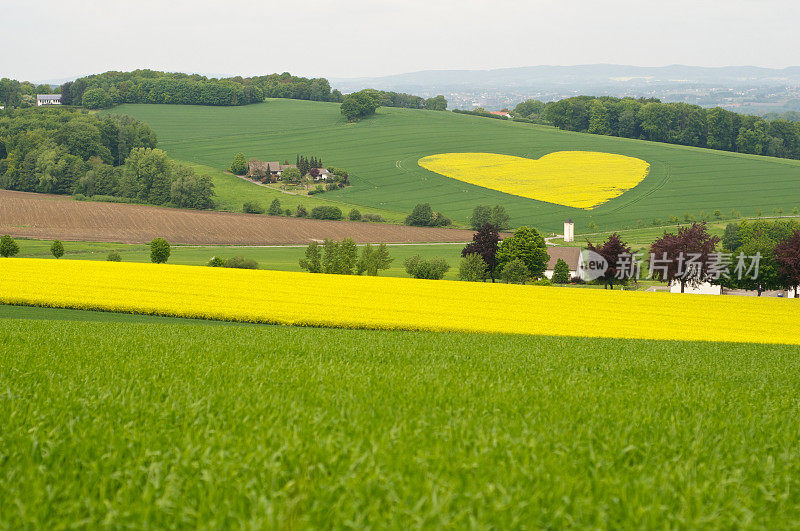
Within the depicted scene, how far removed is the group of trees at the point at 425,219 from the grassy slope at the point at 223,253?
11673 mm

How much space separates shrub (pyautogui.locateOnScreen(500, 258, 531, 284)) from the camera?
53.6m

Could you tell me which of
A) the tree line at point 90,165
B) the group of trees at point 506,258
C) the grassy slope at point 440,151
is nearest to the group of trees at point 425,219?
the grassy slope at point 440,151

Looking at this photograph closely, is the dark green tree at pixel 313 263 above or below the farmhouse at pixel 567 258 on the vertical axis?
above

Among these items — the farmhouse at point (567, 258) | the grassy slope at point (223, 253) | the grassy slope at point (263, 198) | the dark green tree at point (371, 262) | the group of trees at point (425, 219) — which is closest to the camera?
the dark green tree at point (371, 262)

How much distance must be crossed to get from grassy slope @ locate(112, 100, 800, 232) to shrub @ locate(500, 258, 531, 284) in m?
30.4

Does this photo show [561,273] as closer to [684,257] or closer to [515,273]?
[515,273]

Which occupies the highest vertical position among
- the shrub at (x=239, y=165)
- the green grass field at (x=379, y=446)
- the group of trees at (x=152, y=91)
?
the group of trees at (x=152, y=91)

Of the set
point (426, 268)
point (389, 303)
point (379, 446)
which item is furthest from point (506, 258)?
point (379, 446)

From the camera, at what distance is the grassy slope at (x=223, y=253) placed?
59469mm

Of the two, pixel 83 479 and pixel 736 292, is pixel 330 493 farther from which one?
pixel 736 292

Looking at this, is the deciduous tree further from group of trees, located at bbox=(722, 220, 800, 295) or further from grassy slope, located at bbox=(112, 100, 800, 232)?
grassy slope, located at bbox=(112, 100, 800, 232)

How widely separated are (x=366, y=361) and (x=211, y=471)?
26.9ft

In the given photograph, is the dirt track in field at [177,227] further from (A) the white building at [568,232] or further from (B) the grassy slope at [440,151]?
(B) the grassy slope at [440,151]

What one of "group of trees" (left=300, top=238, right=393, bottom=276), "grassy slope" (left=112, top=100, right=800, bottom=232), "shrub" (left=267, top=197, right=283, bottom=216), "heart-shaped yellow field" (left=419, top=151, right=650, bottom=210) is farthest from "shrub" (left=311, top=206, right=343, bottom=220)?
"group of trees" (left=300, top=238, right=393, bottom=276)
